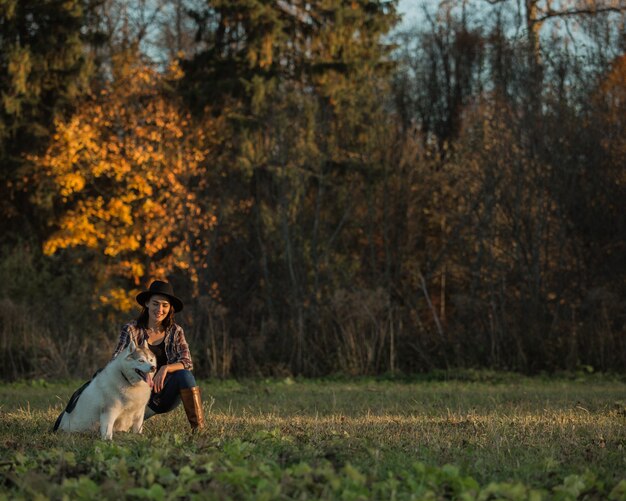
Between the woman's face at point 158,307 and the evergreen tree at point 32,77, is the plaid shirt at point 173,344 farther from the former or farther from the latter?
the evergreen tree at point 32,77

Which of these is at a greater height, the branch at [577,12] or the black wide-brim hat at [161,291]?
the branch at [577,12]

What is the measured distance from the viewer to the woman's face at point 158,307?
352 inches

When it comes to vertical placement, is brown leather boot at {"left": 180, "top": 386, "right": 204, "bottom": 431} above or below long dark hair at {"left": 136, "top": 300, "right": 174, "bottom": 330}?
below

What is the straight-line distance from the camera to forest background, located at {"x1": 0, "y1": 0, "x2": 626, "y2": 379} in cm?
1919

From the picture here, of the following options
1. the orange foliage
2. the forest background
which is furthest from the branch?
the orange foliage

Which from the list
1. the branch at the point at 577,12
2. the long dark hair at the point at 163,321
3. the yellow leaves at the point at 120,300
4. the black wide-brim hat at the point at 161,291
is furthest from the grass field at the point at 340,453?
the branch at the point at 577,12

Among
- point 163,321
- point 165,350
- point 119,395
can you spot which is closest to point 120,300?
point 163,321

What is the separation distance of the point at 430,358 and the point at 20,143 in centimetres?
1054

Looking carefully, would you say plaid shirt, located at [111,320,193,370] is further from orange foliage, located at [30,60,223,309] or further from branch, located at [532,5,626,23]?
branch, located at [532,5,626,23]

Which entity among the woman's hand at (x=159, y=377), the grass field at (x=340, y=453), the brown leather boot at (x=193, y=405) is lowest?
the grass field at (x=340, y=453)

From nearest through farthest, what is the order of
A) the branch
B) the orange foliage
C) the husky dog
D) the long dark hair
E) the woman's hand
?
the husky dog < the woman's hand < the long dark hair < the orange foliage < the branch

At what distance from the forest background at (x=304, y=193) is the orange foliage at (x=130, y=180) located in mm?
57

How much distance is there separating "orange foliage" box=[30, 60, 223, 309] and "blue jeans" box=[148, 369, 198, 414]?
42.3 feet

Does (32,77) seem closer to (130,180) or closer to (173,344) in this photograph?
(130,180)
